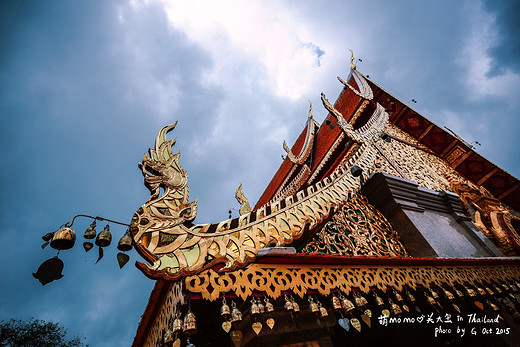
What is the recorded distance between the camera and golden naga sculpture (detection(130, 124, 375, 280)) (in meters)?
1.45

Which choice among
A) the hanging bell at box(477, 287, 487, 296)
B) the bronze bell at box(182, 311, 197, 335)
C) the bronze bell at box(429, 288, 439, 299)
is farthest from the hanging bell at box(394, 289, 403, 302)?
the bronze bell at box(182, 311, 197, 335)

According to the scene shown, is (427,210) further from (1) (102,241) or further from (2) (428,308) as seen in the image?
(1) (102,241)

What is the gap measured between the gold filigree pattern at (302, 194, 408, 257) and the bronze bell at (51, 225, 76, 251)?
6.51 feet

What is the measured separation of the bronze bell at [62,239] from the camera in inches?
58.0

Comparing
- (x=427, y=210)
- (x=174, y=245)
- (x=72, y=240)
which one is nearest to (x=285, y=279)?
(x=174, y=245)

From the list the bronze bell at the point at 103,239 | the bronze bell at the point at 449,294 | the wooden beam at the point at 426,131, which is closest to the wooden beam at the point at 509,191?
the wooden beam at the point at 426,131

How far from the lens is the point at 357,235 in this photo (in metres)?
2.91

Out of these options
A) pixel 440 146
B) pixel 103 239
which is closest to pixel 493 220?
pixel 440 146

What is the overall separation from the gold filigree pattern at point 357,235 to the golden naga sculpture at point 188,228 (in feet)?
1.40

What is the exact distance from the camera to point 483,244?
3768mm

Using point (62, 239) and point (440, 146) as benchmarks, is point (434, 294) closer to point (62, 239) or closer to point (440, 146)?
point (62, 239)

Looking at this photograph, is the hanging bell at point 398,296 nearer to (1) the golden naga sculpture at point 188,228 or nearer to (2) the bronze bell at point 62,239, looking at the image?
(1) the golden naga sculpture at point 188,228

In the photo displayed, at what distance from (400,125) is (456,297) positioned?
25.2ft

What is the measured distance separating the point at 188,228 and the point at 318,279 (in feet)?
3.48
